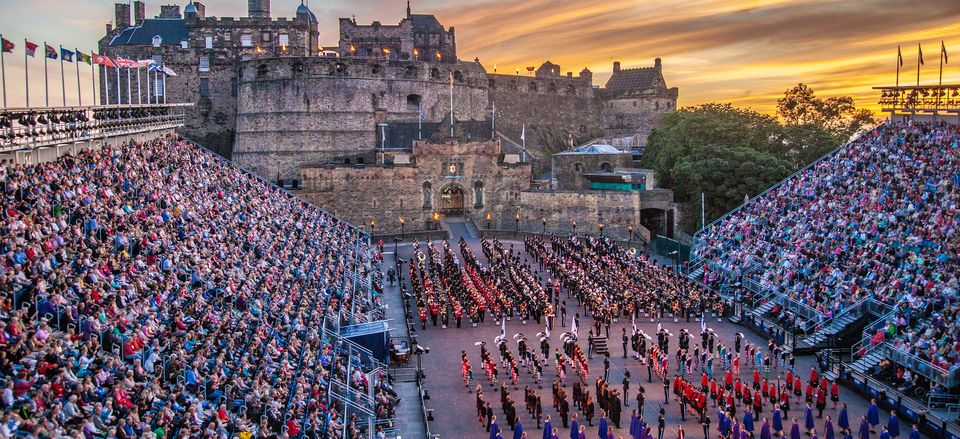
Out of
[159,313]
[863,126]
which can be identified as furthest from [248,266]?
[863,126]

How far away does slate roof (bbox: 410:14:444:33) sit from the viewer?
292 ft

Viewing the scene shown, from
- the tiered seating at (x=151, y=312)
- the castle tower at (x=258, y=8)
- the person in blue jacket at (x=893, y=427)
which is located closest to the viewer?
the tiered seating at (x=151, y=312)

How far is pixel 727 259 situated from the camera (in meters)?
48.7

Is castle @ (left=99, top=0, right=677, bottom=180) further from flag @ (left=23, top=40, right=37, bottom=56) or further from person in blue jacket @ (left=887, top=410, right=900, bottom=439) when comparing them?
person in blue jacket @ (left=887, top=410, right=900, bottom=439)

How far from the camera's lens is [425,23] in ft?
294

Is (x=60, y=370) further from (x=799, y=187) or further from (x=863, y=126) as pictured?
(x=863, y=126)

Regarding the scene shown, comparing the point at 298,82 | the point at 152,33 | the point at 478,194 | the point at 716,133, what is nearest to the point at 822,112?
the point at 716,133

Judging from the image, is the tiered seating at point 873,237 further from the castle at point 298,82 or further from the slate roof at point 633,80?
the slate roof at point 633,80

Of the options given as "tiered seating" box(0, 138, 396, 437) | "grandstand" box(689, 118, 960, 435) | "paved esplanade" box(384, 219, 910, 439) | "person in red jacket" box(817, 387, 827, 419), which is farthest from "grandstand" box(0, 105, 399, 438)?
"grandstand" box(689, 118, 960, 435)

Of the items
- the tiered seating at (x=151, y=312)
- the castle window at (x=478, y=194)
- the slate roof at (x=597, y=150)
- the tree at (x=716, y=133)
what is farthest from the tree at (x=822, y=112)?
the tiered seating at (x=151, y=312)

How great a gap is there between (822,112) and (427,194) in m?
34.2

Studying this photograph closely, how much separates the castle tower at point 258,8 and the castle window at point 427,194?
24608 mm

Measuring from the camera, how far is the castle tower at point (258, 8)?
80.3 metres

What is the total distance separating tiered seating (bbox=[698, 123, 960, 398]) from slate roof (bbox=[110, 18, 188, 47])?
167 ft
